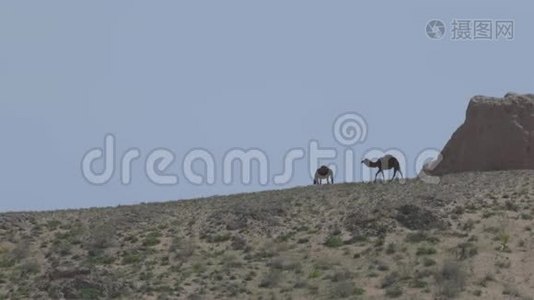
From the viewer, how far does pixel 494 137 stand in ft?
164

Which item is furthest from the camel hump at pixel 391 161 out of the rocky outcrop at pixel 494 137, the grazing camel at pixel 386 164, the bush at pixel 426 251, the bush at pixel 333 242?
the bush at pixel 426 251

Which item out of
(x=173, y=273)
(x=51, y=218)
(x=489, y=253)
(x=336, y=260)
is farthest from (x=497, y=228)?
(x=51, y=218)

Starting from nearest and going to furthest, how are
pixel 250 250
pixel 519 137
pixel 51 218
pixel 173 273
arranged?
pixel 173 273, pixel 250 250, pixel 51 218, pixel 519 137

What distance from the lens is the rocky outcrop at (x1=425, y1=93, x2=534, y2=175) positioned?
49.3 metres

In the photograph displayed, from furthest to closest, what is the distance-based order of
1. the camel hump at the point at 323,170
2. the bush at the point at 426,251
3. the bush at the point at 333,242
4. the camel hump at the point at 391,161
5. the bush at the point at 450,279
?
the camel hump at the point at 323,170, the camel hump at the point at 391,161, the bush at the point at 333,242, the bush at the point at 426,251, the bush at the point at 450,279

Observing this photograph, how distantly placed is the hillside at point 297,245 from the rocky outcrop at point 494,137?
2.57m

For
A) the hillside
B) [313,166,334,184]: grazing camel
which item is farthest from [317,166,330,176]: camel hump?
the hillside

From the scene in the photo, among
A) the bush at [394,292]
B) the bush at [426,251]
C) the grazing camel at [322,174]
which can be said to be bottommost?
the bush at [394,292]

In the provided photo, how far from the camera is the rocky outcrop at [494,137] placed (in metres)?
49.3

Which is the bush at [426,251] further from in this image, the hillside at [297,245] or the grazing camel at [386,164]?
the grazing camel at [386,164]

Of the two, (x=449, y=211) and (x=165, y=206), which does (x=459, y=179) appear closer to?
(x=449, y=211)

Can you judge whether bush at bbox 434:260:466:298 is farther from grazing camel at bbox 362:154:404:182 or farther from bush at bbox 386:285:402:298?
grazing camel at bbox 362:154:404:182

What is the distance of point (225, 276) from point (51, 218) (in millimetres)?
11931

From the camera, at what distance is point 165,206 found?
4656cm
